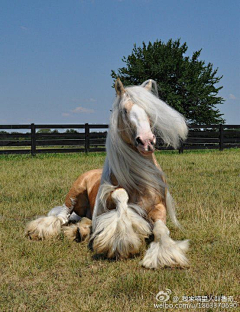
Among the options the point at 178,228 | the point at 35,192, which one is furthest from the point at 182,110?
the point at 178,228

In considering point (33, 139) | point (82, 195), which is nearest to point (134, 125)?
point (82, 195)

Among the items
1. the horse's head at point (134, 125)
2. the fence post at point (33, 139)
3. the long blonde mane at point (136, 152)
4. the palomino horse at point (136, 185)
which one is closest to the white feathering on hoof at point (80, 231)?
the palomino horse at point (136, 185)

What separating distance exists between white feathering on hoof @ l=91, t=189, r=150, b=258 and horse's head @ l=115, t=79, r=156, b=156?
0.51 metres

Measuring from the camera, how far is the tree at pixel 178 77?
2850 centimetres

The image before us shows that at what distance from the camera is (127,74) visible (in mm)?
29906

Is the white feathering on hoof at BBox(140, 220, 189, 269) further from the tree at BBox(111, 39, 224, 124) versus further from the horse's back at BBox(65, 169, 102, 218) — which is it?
the tree at BBox(111, 39, 224, 124)

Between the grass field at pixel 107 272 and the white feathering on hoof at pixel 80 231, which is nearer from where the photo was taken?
the grass field at pixel 107 272

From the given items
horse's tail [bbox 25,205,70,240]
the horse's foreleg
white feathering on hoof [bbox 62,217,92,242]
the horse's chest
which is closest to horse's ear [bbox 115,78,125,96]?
the horse's chest

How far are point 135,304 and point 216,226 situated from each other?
1917 mm

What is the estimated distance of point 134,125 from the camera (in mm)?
2963

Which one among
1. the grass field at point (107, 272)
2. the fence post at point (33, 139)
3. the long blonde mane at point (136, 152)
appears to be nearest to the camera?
the grass field at point (107, 272)

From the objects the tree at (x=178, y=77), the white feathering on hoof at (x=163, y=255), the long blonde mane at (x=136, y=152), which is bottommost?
the white feathering on hoof at (x=163, y=255)

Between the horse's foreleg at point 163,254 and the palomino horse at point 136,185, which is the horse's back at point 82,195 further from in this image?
the horse's foreleg at point 163,254

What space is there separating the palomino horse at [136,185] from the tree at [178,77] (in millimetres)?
24896
